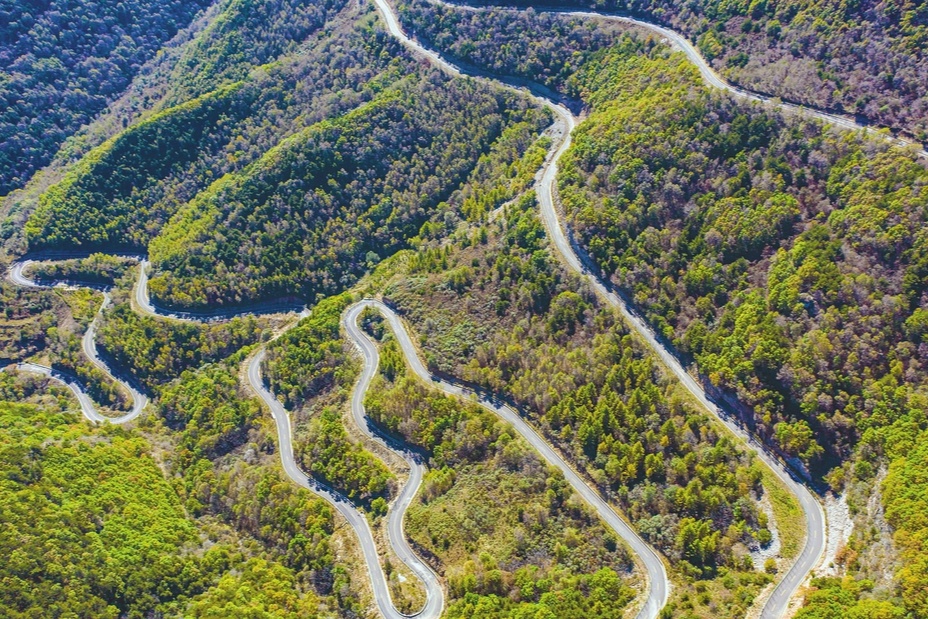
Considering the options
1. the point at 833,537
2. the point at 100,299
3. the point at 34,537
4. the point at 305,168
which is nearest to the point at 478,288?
the point at 305,168

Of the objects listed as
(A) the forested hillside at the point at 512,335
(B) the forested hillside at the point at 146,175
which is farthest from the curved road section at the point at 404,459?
(B) the forested hillside at the point at 146,175

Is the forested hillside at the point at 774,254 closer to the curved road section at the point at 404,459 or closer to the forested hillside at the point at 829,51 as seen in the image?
the forested hillside at the point at 829,51

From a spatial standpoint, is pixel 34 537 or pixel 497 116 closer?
pixel 34 537

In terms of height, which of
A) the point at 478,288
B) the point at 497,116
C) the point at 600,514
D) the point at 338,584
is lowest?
the point at 600,514

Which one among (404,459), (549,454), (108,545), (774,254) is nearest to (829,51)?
(774,254)

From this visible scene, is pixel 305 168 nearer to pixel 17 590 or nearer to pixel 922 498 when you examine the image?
pixel 17 590

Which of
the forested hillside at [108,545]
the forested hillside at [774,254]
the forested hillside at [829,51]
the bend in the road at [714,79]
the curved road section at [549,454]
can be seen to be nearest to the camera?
the curved road section at [549,454]

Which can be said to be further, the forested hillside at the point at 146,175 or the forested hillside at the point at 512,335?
the forested hillside at the point at 146,175

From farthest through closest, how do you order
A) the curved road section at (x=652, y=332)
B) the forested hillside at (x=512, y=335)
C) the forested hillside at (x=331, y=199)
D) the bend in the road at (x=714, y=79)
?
the forested hillside at (x=331, y=199)
the bend in the road at (x=714, y=79)
the forested hillside at (x=512, y=335)
the curved road section at (x=652, y=332)
